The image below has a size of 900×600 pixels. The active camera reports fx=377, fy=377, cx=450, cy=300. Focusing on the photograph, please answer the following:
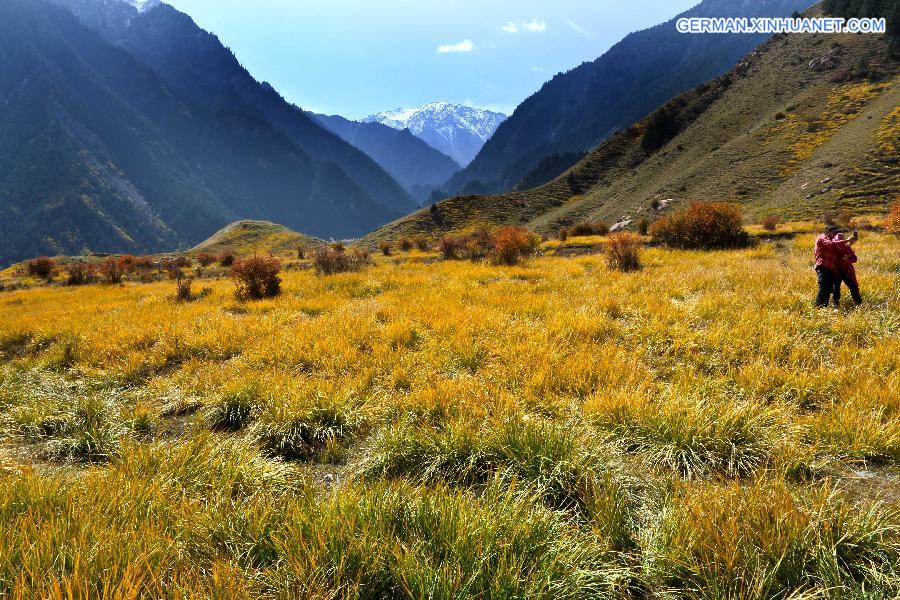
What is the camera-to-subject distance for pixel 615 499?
7.66ft

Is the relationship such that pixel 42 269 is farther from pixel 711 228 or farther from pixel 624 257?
pixel 711 228

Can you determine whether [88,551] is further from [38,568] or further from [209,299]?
[209,299]

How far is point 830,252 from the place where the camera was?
6949 mm

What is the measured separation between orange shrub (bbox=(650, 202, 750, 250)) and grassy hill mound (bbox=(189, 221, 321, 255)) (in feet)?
211

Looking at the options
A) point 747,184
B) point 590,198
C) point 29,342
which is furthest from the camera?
point 590,198

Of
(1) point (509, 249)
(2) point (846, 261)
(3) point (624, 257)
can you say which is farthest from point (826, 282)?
(1) point (509, 249)

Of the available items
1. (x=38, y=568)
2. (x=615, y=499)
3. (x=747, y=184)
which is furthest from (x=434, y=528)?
(x=747, y=184)

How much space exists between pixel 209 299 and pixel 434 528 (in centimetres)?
1192

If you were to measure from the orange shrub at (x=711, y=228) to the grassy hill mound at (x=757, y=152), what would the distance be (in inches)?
993

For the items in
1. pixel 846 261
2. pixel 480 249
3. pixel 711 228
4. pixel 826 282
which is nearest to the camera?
pixel 846 261

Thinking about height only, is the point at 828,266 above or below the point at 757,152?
below

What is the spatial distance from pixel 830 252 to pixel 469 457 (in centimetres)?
822

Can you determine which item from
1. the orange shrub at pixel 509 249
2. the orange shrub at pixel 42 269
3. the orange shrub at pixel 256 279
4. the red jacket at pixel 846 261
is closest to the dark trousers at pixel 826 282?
the red jacket at pixel 846 261

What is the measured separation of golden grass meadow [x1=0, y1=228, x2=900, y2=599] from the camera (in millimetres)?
1826
